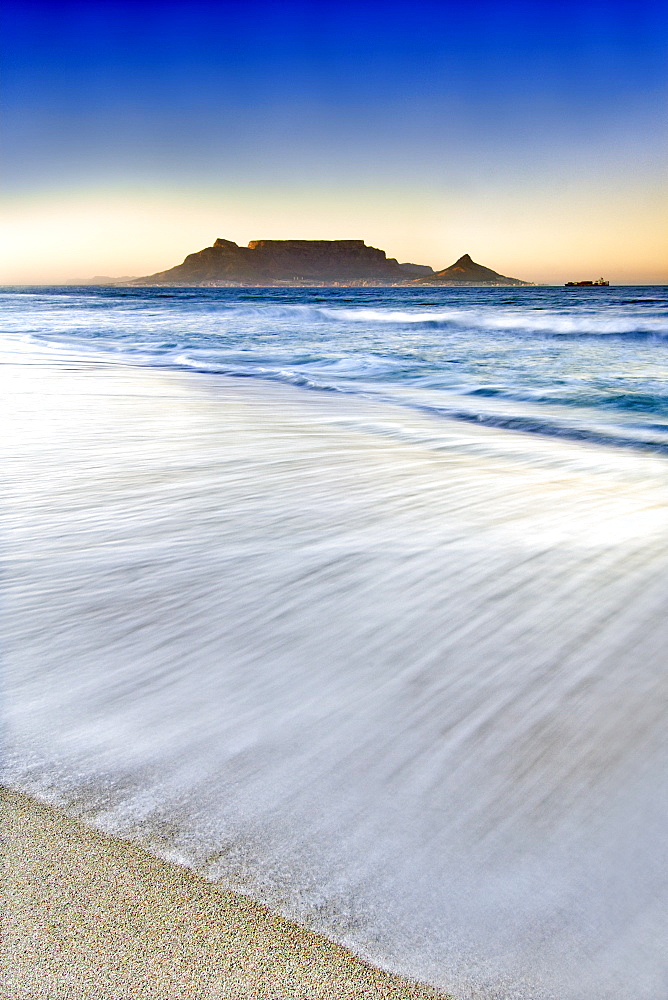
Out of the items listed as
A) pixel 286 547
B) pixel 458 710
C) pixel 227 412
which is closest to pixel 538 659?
pixel 458 710

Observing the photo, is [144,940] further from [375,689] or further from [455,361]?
[455,361]

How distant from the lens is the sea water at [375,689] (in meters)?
0.97

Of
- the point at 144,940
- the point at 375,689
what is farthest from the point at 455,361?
the point at 144,940

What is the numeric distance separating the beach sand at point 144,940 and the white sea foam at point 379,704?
0.16ft

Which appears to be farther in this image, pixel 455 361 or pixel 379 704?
pixel 455 361

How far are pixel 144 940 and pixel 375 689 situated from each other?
68cm

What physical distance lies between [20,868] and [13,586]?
1069 millimetres

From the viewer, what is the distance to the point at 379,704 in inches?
55.3

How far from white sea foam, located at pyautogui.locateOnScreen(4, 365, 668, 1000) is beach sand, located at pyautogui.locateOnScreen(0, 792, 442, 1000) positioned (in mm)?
47

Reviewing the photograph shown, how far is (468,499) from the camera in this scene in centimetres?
283

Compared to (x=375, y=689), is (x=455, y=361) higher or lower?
higher

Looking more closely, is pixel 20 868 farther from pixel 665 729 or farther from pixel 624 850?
pixel 665 729

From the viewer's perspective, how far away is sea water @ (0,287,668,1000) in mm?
965

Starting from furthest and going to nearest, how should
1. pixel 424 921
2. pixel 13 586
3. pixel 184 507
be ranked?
pixel 184 507
pixel 13 586
pixel 424 921
